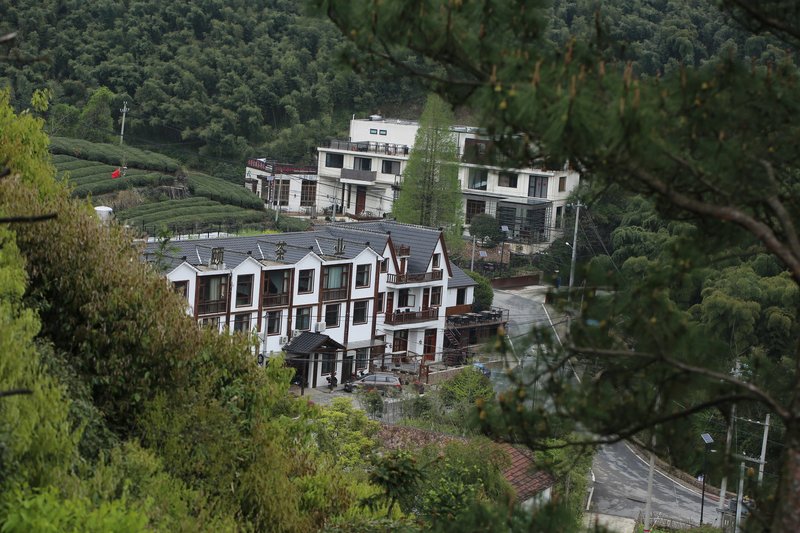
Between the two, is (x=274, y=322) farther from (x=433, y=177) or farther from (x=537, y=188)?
(x=537, y=188)

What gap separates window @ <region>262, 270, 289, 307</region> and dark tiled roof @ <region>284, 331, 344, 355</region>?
0.96m

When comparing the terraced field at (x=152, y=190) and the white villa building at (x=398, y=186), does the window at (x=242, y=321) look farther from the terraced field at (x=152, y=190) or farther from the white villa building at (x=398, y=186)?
the white villa building at (x=398, y=186)

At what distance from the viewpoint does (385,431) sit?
61.6 feet

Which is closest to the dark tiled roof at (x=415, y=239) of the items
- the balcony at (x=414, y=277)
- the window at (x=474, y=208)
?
the balcony at (x=414, y=277)

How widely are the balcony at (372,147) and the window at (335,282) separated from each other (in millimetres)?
17037

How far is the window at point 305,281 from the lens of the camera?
2691cm

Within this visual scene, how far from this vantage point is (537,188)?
4297 cm

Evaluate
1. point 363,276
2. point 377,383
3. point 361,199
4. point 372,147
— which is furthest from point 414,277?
point 372,147

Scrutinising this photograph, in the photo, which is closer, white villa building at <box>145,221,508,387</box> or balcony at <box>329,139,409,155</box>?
white villa building at <box>145,221,508,387</box>

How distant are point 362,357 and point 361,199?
17.5 meters

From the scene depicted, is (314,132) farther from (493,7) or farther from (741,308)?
(493,7)

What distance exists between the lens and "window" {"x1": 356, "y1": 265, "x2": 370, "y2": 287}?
1121 inches

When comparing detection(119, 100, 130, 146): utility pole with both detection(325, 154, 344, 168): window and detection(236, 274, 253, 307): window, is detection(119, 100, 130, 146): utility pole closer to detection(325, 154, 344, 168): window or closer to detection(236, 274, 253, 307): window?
detection(325, 154, 344, 168): window

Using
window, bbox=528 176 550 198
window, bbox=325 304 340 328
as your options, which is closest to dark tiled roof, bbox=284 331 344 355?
window, bbox=325 304 340 328
